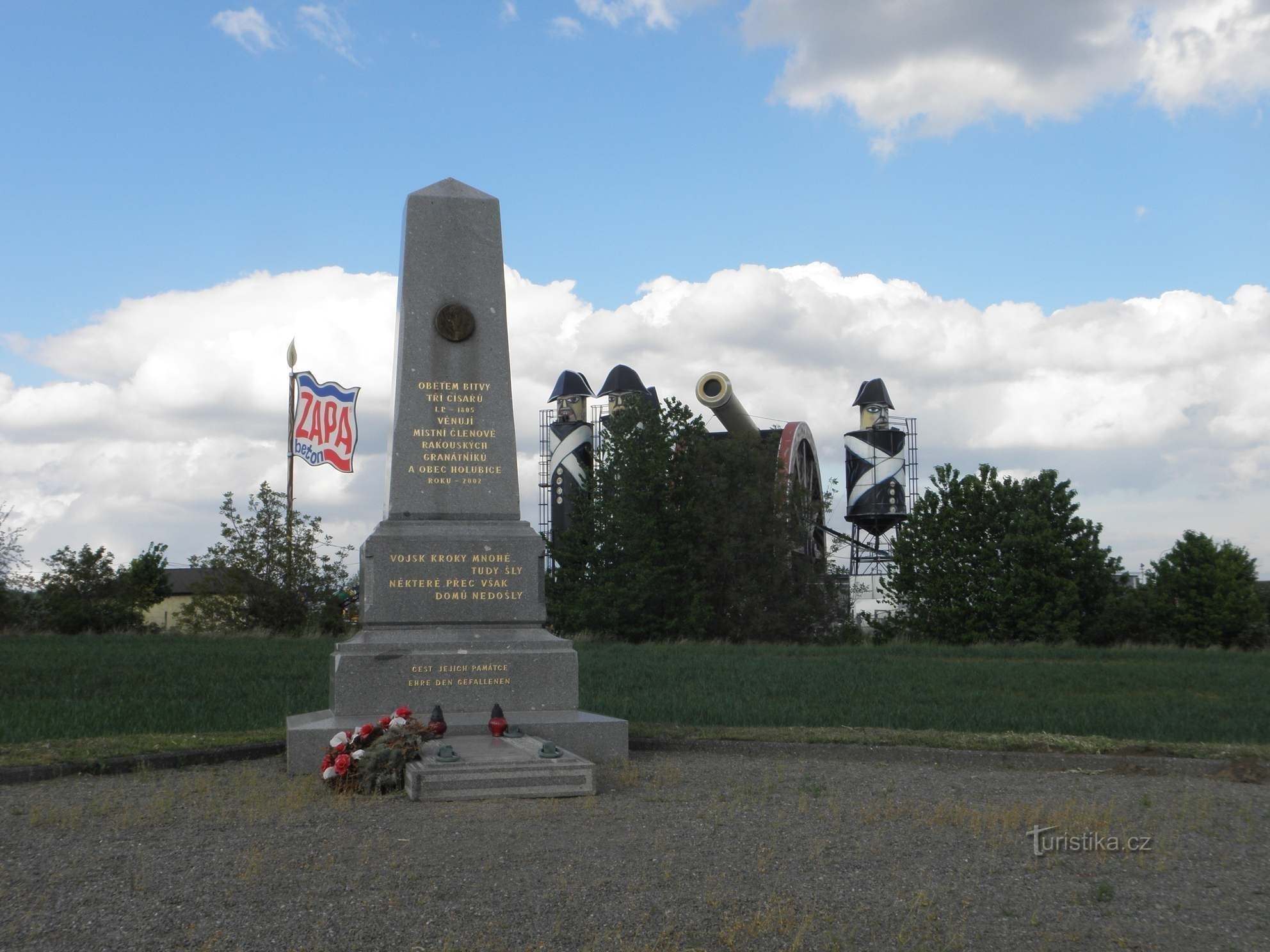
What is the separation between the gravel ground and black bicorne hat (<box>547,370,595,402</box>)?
4624 centimetres

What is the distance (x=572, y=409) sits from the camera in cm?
5381

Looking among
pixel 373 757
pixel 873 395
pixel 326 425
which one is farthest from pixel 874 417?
pixel 373 757

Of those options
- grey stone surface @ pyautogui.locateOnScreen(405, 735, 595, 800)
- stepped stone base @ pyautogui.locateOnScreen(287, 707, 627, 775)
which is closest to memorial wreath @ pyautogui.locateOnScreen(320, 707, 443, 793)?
grey stone surface @ pyautogui.locateOnScreen(405, 735, 595, 800)

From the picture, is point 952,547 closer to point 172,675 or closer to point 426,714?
point 172,675

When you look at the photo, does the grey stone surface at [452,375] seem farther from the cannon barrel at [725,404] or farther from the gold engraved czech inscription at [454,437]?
the cannon barrel at [725,404]

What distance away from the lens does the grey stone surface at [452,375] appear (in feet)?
34.7

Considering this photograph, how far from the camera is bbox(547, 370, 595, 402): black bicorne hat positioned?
2140 inches

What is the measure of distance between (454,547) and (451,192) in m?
3.37

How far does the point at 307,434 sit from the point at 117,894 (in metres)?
30.2

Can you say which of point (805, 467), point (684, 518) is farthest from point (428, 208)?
point (805, 467)

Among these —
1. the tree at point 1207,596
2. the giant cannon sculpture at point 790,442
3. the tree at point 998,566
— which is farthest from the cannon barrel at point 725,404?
the tree at point 1207,596

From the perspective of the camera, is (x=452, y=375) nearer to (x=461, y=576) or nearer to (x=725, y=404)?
(x=461, y=576)

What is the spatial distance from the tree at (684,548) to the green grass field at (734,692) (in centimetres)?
1414

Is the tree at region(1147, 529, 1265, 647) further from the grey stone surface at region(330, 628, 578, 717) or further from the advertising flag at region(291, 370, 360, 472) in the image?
the grey stone surface at region(330, 628, 578, 717)
